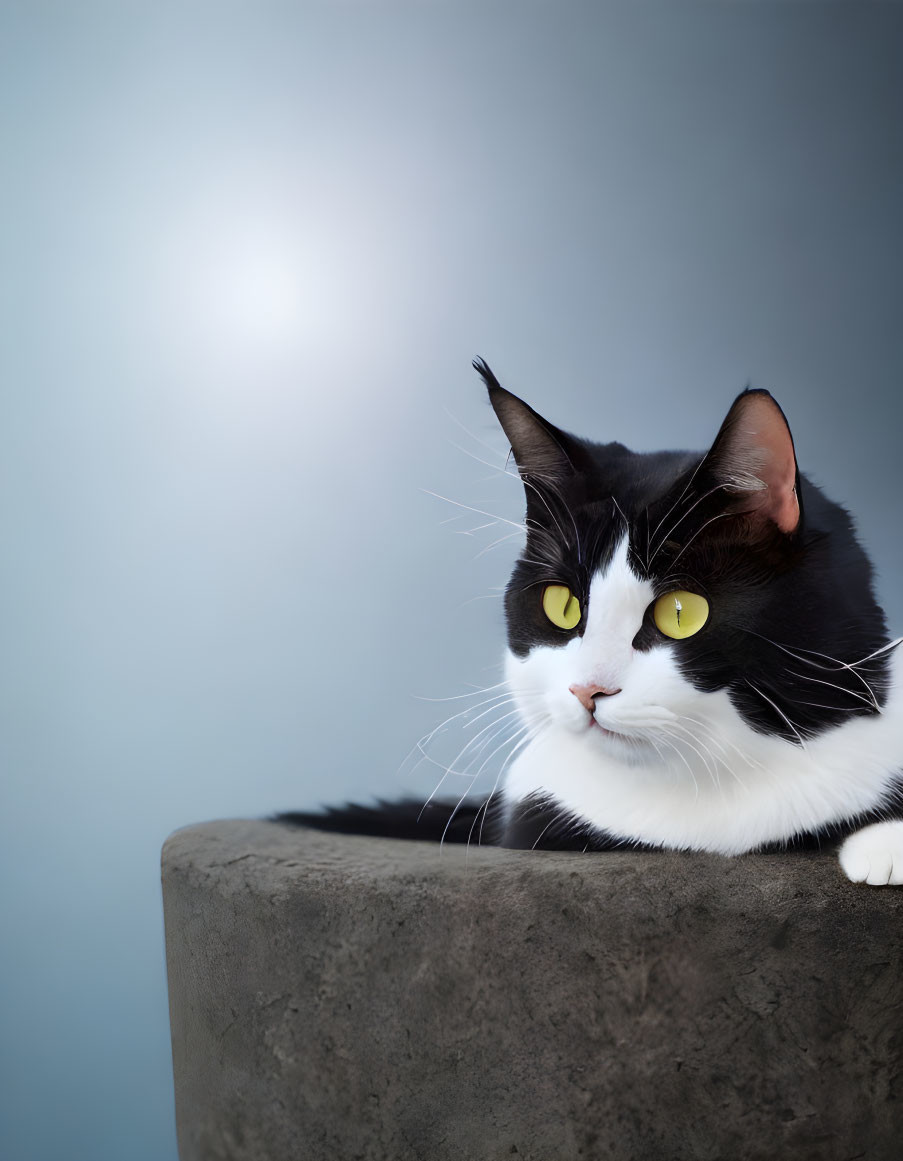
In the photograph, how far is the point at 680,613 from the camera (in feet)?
2.68

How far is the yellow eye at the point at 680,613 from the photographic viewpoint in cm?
81

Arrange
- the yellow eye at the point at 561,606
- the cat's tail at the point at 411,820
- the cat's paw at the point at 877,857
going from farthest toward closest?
the cat's tail at the point at 411,820
the yellow eye at the point at 561,606
the cat's paw at the point at 877,857

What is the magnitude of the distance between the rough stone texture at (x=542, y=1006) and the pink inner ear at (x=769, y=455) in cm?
32

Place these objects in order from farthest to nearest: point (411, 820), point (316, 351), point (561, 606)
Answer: point (316, 351)
point (411, 820)
point (561, 606)

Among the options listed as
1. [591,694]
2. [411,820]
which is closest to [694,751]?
[591,694]

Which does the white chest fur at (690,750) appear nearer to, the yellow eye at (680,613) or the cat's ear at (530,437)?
the yellow eye at (680,613)

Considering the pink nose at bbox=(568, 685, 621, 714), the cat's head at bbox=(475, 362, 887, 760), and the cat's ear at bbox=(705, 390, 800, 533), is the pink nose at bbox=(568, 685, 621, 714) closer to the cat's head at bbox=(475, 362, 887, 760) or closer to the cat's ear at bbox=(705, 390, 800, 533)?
the cat's head at bbox=(475, 362, 887, 760)

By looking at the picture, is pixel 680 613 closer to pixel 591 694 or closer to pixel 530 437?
pixel 591 694

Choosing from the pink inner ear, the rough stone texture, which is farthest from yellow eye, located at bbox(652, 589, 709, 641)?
the rough stone texture

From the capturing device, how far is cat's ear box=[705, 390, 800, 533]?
762 millimetres

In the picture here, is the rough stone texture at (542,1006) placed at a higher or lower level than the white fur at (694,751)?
lower

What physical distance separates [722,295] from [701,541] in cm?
49

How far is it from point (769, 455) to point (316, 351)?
0.70 metres

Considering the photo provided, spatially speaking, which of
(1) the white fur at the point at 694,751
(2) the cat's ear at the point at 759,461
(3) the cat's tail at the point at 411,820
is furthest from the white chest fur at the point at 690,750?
(3) the cat's tail at the point at 411,820
